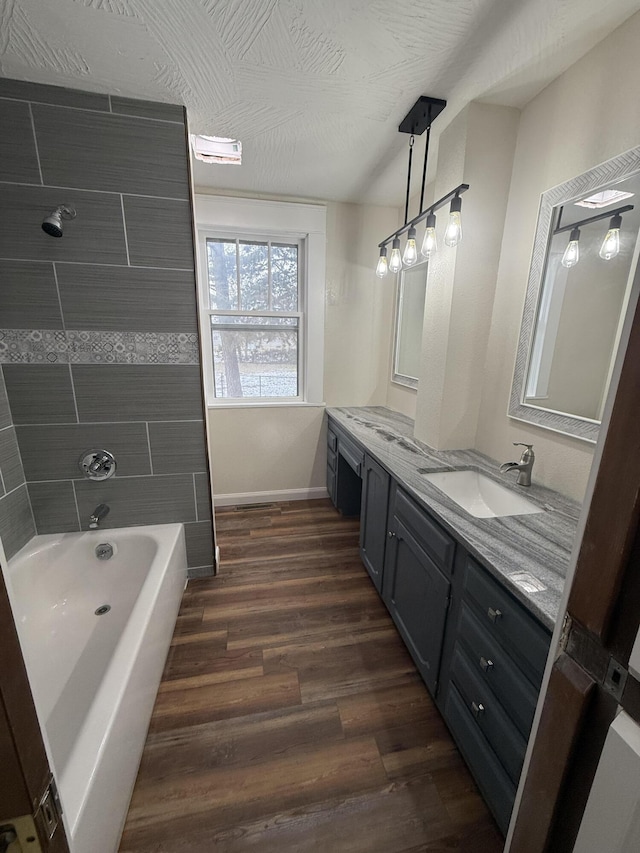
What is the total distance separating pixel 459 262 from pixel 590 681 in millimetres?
1665

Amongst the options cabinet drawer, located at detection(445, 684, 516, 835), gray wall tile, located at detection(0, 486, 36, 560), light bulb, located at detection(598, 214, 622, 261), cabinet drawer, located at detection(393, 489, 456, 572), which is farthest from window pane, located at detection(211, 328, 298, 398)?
cabinet drawer, located at detection(445, 684, 516, 835)

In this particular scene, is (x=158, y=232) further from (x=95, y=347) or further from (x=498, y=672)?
(x=498, y=672)

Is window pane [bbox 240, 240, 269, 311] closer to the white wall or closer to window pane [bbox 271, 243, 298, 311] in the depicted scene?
window pane [bbox 271, 243, 298, 311]

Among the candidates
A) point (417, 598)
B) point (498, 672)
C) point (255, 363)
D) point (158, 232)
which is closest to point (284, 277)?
point (255, 363)

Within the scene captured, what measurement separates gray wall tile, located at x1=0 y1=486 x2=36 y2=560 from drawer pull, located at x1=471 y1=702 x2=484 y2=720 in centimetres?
197

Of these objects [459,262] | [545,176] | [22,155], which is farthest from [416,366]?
[22,155]

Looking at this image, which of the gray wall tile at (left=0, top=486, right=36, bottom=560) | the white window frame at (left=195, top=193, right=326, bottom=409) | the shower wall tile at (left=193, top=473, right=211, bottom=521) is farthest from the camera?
the white window frame at (left=195, top=193, right=326, bottom=409)

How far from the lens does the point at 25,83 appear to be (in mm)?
1351

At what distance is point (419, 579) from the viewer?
1.40 m

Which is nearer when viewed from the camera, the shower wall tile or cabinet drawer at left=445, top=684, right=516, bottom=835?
cabinet drawer at left=445, top=684, right=516, bottom=835

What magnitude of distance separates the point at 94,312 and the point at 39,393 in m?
0.48

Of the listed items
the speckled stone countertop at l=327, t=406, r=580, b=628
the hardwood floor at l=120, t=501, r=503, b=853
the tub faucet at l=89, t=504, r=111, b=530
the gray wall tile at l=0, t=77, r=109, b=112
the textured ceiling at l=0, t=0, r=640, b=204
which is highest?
the textured ceiling at l=0, t=0, r=640, b=204

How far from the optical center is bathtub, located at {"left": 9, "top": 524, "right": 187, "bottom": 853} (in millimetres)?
849

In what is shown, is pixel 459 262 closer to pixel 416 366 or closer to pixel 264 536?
pixel 416 366
